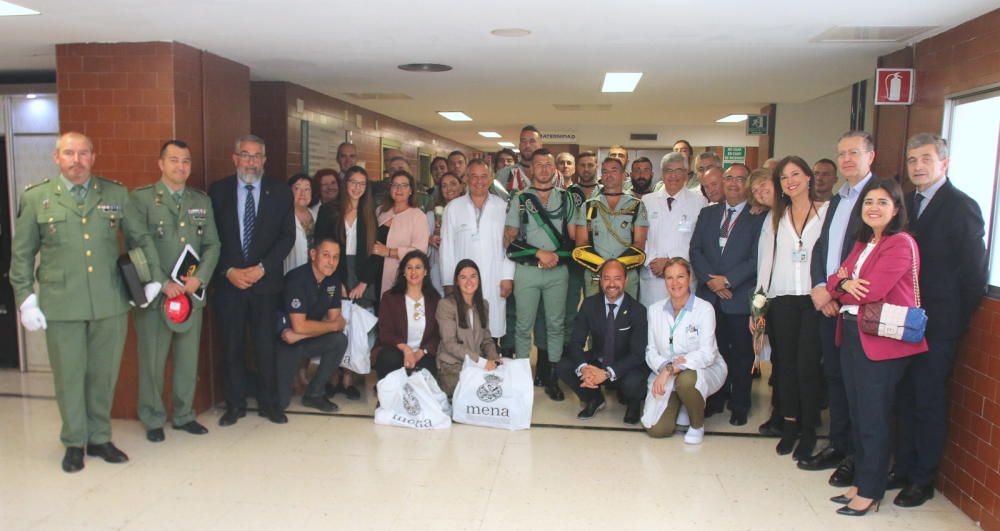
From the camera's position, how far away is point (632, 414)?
14.6 ft

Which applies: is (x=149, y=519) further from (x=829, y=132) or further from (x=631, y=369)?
(x=829, y=132)

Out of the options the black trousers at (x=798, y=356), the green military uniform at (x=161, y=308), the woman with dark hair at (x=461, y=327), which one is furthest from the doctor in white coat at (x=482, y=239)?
the black trousers at (x=798, y=356)

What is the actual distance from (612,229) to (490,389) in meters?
1.39

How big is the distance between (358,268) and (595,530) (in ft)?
8.26

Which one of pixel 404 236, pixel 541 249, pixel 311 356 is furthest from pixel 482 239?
pixel 311 356

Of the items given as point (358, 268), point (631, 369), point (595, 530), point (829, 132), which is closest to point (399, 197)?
point (358, 268)

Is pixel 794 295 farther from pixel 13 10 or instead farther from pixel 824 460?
pixel 13 10

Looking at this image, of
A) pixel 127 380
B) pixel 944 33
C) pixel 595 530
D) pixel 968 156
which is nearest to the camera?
pixel 595 530

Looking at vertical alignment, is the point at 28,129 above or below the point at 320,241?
above

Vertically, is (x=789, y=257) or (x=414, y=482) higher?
(x=789, y=257)

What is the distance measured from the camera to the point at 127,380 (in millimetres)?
4391

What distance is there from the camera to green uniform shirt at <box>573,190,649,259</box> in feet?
15.7

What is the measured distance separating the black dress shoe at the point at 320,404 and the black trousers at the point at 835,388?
2947mm

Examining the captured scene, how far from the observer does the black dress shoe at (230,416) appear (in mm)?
4324
